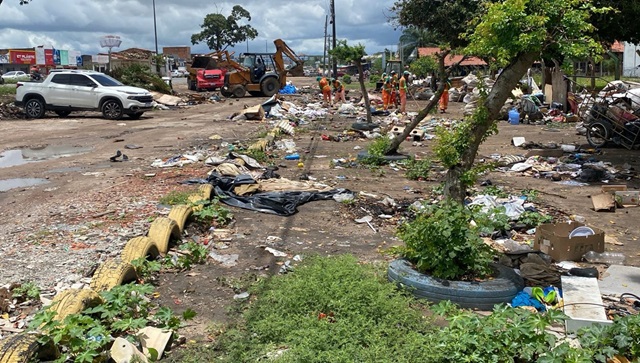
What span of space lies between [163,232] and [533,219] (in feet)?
15.5

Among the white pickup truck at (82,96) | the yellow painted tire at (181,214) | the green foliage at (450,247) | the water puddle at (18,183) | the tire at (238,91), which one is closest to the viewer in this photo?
the green foliage at (450,247)

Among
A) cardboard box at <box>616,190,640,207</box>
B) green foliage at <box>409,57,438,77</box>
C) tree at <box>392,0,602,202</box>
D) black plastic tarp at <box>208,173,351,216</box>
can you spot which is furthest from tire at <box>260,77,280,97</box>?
tree at <box>392,0,602,202</box>

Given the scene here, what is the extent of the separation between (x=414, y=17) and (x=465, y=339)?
570 inches

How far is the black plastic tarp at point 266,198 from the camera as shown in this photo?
8367 mm

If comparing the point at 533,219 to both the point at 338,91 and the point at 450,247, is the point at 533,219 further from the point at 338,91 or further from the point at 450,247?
the point at 338,91

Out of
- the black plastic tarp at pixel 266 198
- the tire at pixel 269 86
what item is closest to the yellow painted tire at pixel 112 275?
the black plastic tarp at pixel 266 198

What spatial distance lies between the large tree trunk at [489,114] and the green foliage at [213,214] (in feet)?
9.50

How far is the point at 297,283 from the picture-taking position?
4.94 metres

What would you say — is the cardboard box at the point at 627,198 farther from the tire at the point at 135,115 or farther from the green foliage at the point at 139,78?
the green foliage at the point at 139,78

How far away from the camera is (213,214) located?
24.9ft

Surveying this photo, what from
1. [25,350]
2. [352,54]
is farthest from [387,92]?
[25,350]

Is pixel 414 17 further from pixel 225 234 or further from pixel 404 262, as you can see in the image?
pixel 404 262

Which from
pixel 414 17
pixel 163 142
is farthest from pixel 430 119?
pixel 163 142

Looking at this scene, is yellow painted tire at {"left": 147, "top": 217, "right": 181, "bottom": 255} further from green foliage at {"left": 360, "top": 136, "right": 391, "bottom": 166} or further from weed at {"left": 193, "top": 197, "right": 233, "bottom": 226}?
green foliage at {"left": 360, "top": 136, "right": 391, "bottom": 166}
